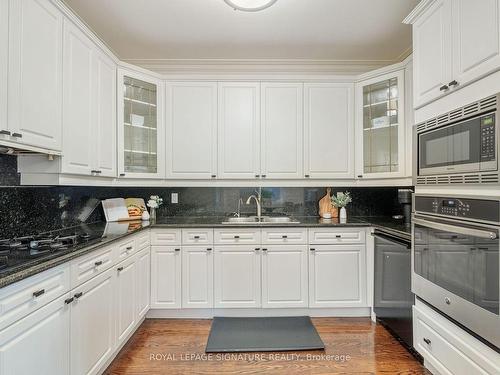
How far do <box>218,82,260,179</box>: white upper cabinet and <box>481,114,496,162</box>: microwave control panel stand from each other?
1936mm

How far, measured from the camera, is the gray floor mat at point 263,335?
2205 mm

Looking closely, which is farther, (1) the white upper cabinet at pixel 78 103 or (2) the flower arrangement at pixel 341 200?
(2) the flower arrangement at pixel 341 200

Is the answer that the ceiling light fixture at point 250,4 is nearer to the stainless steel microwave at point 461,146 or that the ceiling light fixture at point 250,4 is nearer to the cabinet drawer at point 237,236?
the stainless steel microwave at point 461,146

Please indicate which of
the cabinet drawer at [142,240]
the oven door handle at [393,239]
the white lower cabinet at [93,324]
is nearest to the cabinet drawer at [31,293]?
the white lower cabinet at [93,324]

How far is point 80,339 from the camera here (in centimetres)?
157

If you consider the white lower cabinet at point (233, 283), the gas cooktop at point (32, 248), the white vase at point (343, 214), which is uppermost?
the white vase at point (343, 214)

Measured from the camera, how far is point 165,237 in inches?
106

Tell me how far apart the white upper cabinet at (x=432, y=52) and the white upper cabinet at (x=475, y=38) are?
0.06 metres

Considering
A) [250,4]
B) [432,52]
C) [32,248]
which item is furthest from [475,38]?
[32,248]

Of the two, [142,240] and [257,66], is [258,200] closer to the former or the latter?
[142,240]

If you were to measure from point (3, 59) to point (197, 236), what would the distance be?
1.85 metres

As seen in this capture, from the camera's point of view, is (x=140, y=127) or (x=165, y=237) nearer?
(x=165, y=237)

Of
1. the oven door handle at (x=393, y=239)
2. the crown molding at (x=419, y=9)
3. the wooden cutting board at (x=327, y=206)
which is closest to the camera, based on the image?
the crown molding at (x=419, y=9)

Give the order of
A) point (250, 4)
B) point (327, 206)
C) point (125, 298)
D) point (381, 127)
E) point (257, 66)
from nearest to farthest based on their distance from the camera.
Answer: point (250, 4)
point (125, 298)
point (381, 127)
point (327, 206)
point (257, 66)
